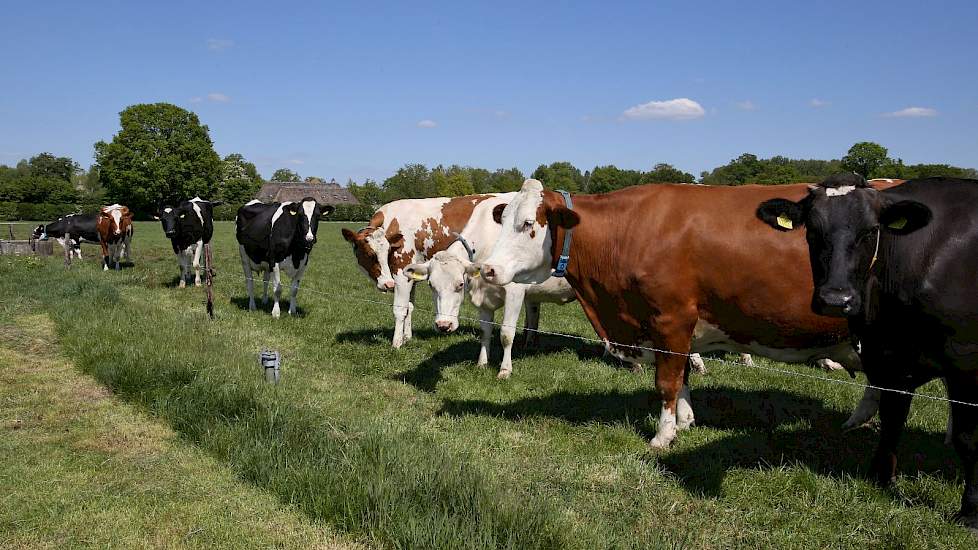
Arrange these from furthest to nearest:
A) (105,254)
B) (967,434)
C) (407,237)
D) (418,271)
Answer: (105,254), (407,237), (418,271), (967,434)

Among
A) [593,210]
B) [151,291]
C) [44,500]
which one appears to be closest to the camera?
[44,500]

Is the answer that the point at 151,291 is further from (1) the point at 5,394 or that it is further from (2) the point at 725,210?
(2) the point at 725,210

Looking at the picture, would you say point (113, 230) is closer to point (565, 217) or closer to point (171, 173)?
point (565, 217)

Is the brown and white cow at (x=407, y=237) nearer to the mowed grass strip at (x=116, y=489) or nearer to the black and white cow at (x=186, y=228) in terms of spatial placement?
the mowed grass strip at (x=116, y=489)

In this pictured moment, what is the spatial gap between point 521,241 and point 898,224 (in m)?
2.98

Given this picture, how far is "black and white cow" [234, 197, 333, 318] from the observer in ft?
40.8

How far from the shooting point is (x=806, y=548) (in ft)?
12.7

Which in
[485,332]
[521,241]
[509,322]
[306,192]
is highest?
[306,192]

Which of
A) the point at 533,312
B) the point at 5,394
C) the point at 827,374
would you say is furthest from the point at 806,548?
the point at 5,394

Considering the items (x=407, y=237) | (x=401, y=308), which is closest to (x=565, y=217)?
(x=401, y=308)

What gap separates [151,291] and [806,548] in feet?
51.0

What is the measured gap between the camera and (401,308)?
388 inches

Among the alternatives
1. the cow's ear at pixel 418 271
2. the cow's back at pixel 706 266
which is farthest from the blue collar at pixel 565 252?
the cow's ear at pixel 418 271

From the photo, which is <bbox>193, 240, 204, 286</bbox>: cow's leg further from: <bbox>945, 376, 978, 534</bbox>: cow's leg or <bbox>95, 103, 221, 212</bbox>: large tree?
<bbox>95, 103, 221, 212</bbox>: large tree
